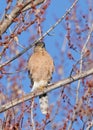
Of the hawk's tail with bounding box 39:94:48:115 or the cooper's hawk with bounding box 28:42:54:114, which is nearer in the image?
the hawk's tail with bounding box 39:94:48:115

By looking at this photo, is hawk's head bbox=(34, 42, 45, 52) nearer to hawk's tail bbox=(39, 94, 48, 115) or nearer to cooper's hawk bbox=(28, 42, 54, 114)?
cooper's hawk bbox=(28, 42, 54, 114)

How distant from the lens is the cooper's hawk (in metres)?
6.62

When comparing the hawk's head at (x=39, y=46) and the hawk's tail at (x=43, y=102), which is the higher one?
the hawk's head at (x=39, y=46)

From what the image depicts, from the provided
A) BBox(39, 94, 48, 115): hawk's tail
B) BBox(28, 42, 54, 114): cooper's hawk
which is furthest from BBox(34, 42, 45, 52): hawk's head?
BBox(39, 94, 48, 115): hawk's tail

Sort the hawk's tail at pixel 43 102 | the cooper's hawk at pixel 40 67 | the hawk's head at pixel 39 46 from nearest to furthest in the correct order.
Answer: the hawk's tail at pixel 43 102 < the cooper's hawk at pixel 40 67 < the hawk's head at pixel 39 46

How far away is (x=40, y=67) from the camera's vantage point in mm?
6656

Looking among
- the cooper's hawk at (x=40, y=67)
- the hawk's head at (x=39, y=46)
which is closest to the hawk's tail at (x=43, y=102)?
the cooper's hawk at (x=40, y=67)

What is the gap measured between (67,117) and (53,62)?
1.77 meters

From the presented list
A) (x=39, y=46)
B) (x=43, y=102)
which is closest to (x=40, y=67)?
(x=39, y=46)

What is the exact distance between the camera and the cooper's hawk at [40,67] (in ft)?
21.7

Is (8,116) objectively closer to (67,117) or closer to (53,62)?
(67,117)

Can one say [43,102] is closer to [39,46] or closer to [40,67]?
[40,67]

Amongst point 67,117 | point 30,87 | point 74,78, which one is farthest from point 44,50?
point 74,78

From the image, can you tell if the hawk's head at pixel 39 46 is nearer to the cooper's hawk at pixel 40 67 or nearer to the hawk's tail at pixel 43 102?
the cooper's hawk at pixel 40 67
